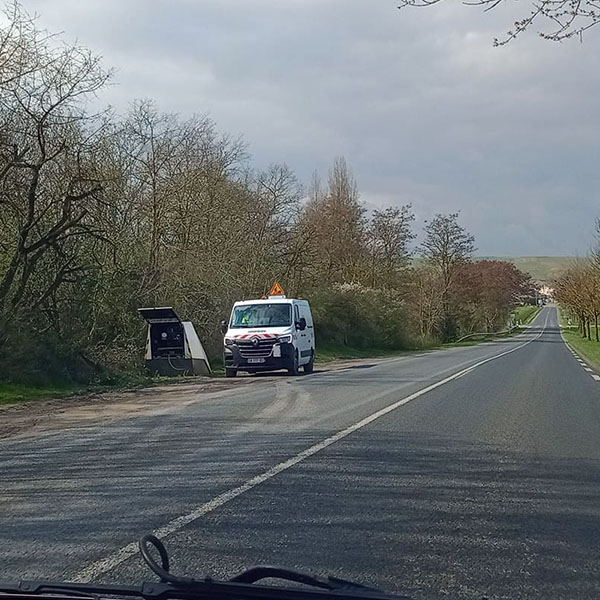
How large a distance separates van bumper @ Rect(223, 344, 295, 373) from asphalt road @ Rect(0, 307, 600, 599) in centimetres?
989

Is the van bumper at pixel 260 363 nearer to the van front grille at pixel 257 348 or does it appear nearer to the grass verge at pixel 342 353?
the van front grille at pixel 257 348

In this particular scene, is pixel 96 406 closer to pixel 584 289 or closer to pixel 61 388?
pixel 61 388

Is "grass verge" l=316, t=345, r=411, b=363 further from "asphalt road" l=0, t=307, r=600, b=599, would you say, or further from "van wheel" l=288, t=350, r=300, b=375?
"asphalt road" l=0, t=307, r=600, b=599

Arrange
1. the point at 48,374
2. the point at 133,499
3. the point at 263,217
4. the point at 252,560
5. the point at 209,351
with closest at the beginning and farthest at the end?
the point at 252,560, the point at 133,499, the point at 48,374, the point at 209,351, the point at 263,217

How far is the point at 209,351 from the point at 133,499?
22605mm

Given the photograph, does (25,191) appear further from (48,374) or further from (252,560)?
(252,560)

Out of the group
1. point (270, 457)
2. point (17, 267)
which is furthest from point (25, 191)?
point (270, 457)

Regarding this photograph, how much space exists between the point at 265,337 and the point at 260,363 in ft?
2.41

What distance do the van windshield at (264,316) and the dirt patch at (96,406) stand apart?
128 inches

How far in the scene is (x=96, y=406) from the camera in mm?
16297

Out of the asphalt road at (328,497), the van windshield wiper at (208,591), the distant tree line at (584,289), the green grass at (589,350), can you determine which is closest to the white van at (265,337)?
the asphalt road at (328,497)

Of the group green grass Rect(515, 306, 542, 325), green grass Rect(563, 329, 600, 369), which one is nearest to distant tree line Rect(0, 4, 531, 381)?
green grass Rect(563, 329, 600, 369)

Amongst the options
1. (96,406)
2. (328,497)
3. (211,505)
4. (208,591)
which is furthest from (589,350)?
(208,591)

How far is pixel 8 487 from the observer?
8164 millimetres
